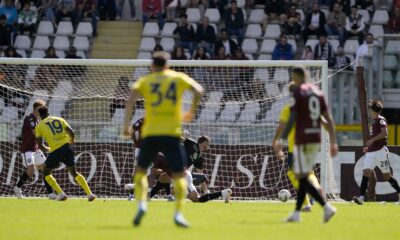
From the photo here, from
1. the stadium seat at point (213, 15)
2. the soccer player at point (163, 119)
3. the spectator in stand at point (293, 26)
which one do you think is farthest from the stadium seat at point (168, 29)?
the soccer player at point (163, 119)

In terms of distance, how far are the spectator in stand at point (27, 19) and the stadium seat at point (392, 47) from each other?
35.3 feet

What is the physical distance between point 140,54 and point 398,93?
767cm

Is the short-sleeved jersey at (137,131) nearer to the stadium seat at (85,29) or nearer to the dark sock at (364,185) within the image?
the dark sock at (364,185)

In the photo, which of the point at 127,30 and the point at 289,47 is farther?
the point at 127,30

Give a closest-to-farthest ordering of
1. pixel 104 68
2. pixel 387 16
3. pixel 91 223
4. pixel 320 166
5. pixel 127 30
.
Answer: pixel 91 223 → pixel 320 166 → pixel 104 68 → pixel 387 16 → pixel 127 30

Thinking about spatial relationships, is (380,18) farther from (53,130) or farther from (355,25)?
(53,130)

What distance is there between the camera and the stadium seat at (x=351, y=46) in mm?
31203

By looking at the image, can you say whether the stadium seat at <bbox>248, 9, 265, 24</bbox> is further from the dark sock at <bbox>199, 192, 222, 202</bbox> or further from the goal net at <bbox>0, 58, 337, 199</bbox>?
the dark sock at <bbox>199, 192, 222, 202</bbox>

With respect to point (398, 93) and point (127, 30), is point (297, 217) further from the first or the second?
point (127, 30)

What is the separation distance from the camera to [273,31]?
108ft

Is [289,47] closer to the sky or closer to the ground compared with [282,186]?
closer to the sky

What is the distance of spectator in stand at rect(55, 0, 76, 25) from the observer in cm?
3531

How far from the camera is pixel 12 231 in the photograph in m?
14.0

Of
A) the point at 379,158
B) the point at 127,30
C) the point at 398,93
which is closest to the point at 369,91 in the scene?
Result: the point at 398,93
